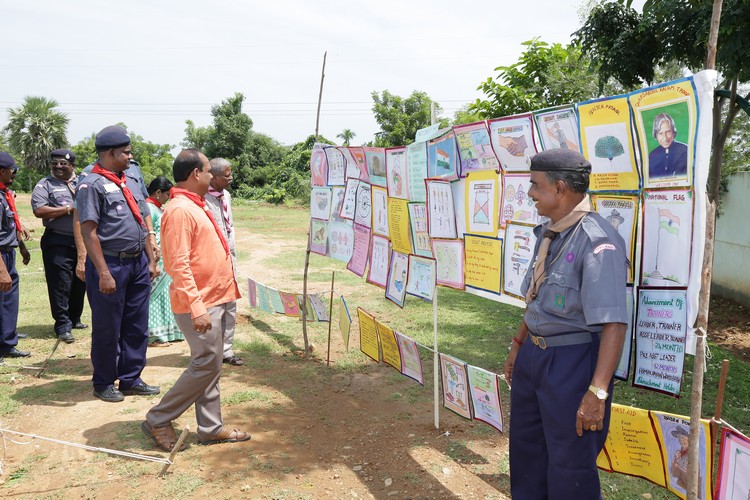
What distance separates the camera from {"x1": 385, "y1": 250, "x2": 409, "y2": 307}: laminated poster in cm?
420

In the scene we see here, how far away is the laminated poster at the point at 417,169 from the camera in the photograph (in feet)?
12.8

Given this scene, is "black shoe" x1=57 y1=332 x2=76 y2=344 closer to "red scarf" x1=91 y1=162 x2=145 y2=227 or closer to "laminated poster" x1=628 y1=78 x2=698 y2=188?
"red scarf" x1=91 y1=162 x2=145 y2=227

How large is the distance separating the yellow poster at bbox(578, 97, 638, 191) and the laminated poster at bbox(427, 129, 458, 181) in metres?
0.98

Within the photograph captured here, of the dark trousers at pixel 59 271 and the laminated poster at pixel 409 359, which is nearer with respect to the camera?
the laminated poster at pixel 409 359

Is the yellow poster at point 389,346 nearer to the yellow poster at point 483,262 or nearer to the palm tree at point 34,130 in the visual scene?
the yellow poster at point 483,262

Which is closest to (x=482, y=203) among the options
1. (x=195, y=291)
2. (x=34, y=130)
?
(x=195, y=291)

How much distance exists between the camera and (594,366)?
2350 mm

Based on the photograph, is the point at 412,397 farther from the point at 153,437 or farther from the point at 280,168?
the point at 280,168

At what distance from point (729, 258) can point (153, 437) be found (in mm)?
8938

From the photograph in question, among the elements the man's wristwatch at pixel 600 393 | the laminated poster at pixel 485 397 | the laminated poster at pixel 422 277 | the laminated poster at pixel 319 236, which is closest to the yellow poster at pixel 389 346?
the laminated poster at pixel 422 277

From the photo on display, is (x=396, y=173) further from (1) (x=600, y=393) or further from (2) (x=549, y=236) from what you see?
(1) (x=600, y=393)

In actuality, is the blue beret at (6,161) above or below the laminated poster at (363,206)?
above

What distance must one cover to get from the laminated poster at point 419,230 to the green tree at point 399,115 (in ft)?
76.9

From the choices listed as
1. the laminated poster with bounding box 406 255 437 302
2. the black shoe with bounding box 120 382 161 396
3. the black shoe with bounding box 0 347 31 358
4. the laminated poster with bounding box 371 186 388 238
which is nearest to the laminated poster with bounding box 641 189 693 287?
the laminated poster with bounding box 406 255 437 302
